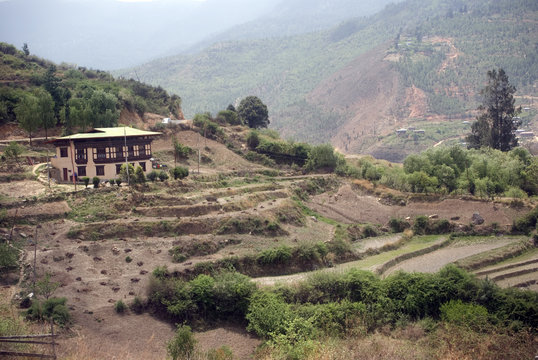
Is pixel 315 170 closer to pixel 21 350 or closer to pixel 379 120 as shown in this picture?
pixel 21 350

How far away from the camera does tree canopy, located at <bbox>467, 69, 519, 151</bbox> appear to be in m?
72.0

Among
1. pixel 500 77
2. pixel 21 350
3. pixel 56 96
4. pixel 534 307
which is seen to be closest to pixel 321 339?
pixel 534 307

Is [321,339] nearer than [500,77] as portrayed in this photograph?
Yes

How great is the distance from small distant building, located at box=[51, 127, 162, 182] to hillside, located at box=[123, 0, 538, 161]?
7284 cm

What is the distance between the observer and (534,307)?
1085 inches

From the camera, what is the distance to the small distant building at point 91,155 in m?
46.5

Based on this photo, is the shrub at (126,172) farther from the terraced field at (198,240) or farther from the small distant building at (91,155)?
the terraced field at (198,240)

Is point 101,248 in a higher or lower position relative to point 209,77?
lower

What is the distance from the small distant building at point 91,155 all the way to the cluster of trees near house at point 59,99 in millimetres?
7768

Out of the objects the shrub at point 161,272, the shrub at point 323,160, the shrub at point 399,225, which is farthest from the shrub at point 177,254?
the shrub at point 323,160

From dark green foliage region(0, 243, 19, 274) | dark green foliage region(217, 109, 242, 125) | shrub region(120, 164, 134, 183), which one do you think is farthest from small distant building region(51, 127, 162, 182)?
dark green foliage region(217, 109, 242, 125)

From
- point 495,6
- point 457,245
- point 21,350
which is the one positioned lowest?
point 457,245

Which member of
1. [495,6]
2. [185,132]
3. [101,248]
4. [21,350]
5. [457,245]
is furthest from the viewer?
[495,6]

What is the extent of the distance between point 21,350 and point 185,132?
147 ft
